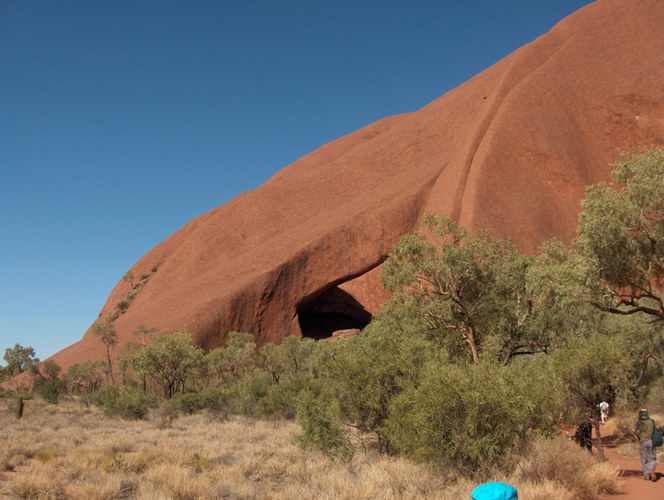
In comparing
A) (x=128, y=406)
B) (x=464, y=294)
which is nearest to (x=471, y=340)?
(x=464, y=294)

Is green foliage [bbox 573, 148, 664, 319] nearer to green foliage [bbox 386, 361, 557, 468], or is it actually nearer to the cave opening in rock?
green foliage [bbox 386, 361, 557, 468]

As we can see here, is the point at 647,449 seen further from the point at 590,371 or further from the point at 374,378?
the point at 374,378

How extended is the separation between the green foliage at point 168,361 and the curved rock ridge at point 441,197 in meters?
11.6

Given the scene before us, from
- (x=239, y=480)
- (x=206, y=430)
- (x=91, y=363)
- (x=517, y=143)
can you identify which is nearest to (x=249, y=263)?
(x=91, y=363)

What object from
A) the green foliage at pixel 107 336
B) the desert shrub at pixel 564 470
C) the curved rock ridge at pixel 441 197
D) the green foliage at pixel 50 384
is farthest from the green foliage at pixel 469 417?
the green foliage at pixel 107 336

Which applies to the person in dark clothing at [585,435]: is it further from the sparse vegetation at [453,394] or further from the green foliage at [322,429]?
the green foliage at [322,429]

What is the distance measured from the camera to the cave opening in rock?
45.8 m

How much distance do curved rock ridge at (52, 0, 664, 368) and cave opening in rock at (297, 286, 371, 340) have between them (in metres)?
0.15

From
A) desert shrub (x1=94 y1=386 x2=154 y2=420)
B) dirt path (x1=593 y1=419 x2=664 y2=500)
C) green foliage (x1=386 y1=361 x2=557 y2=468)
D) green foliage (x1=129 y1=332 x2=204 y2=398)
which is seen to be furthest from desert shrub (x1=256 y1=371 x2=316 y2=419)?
green foliage (x1=386 y1=361 x2=557 y2=468)

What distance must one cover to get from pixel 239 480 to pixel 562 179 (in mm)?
39700

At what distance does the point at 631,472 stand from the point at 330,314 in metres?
42.4

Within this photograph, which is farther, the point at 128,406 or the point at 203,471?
the point at 128,406

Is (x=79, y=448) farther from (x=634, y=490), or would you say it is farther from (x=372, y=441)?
(x=634, y=490)

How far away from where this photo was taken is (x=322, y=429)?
10.3 meters
